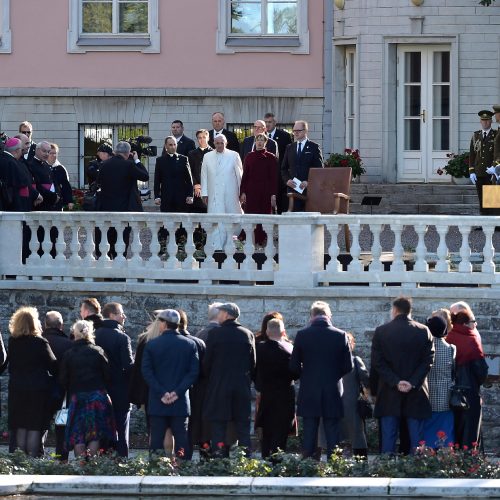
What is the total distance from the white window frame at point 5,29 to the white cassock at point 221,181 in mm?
10464

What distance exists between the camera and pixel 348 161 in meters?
30.3

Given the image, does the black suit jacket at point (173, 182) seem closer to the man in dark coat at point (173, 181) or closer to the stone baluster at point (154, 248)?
the man in dark coat at point (173, 181)

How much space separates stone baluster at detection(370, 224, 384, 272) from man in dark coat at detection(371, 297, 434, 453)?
283 centimetres

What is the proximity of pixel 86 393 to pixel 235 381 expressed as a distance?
1.33m

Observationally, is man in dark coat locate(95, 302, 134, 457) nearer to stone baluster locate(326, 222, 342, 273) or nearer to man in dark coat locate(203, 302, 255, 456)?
man in dark coat locate(203, 302, 255, 456)

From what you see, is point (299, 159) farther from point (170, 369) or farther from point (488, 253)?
point (170, 369)

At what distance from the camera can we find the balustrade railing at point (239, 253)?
2042 centimetres

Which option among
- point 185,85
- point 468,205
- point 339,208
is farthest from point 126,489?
point 185,85

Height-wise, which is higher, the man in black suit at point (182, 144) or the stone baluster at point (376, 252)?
the man in black suit at point (182, 144)

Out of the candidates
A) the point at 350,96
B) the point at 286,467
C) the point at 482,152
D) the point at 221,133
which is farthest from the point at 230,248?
the point at 350,96

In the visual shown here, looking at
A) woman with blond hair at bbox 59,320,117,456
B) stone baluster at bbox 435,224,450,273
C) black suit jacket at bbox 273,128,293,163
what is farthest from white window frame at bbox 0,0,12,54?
woman with blond hair at bbox 59,320,117,456

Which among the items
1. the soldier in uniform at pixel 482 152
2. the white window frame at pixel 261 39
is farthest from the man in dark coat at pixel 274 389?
the white window frame at pixel 261 39

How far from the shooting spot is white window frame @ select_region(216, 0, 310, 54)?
31.7m

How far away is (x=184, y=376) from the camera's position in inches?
680
